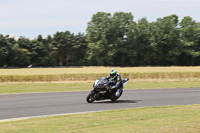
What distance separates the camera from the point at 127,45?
302ft

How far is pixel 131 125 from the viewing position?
7879 millimetres

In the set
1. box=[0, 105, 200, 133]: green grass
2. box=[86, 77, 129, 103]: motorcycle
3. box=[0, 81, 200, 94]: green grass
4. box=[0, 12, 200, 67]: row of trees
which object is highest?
box=[0, 12, 200, 67]: row of trees

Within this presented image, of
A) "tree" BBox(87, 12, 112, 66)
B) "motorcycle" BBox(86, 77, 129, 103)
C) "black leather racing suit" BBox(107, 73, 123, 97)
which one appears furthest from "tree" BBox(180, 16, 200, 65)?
"motorcycle" BBox(86, 77, 129, 103)

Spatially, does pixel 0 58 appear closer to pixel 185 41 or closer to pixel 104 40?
pixel 104 40

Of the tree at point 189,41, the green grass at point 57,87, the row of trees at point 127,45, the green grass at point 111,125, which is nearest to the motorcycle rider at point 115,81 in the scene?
the green grass at point 111,125

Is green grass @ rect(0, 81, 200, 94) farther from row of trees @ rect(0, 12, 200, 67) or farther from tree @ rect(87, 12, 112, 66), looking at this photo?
tree @ rect(87, 12, 112, 66)

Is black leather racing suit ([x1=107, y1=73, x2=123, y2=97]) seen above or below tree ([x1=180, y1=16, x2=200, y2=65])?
below

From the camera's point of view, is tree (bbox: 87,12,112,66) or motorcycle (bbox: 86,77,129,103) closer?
motorcycle (bbox: 86,77,129,103)

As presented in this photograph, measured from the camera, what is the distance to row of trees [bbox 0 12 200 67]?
87.6 metres

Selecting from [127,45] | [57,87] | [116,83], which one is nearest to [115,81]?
[116,83]

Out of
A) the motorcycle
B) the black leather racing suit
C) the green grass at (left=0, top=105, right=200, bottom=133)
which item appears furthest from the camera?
the black leather racing suit

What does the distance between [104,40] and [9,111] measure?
260 ft

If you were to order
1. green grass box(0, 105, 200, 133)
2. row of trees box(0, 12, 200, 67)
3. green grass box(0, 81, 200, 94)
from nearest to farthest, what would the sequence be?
green grass box(0, 105, 200, 133) < green grass box(0, 81, 200, 94) < row of trees box(0, 12, 200, 67)

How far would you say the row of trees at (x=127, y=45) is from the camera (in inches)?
3450
